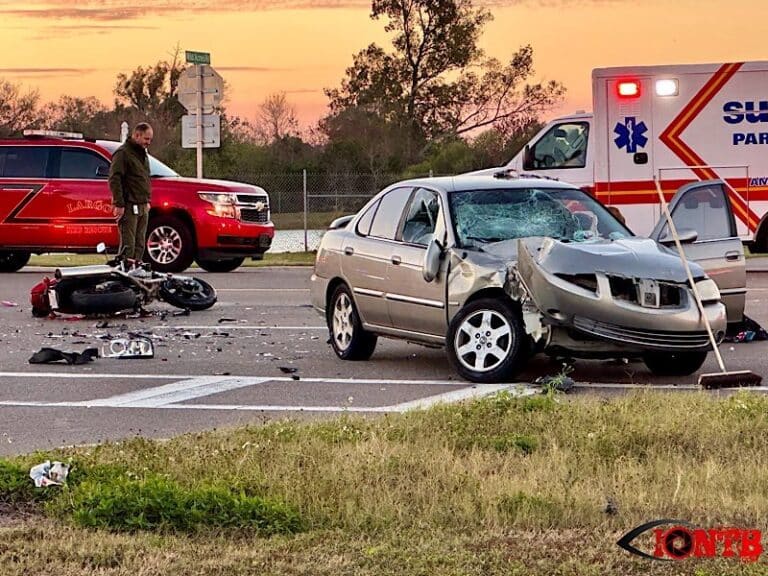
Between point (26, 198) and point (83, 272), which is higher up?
point (26, 198)

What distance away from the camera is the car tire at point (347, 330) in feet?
41.3

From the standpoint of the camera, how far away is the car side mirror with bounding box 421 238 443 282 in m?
11.5

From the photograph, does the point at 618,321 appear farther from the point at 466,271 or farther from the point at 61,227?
the point at 61,227

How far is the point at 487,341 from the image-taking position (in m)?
11.1

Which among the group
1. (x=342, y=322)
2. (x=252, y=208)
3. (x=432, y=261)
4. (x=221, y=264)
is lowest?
(x=221, y=264)

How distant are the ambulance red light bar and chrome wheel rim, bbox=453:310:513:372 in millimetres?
11947

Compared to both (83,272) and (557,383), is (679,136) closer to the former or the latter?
(83,272)

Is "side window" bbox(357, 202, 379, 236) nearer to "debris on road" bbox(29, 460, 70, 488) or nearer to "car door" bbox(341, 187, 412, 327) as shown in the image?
"car door" bbox(341, 187, 412, 327)

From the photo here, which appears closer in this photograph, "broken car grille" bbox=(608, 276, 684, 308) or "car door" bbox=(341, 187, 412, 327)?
"broken car grille" bbox=(608, 276, 684, 308)

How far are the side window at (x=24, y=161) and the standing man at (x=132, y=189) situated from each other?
4.73 meters

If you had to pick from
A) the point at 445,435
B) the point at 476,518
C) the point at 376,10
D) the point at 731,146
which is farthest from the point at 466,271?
the point at 376,10

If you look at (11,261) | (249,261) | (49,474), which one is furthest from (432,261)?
(249,261)

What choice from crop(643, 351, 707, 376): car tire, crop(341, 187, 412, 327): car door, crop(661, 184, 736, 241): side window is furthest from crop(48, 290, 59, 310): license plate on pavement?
crop(643, 351, 707, 376): car tire

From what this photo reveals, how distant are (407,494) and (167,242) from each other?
53.1 feet
